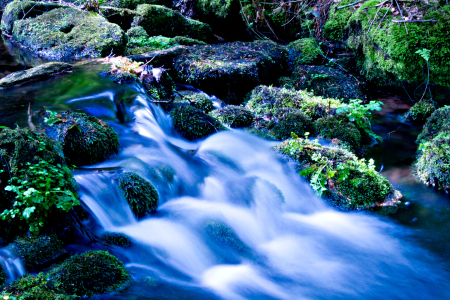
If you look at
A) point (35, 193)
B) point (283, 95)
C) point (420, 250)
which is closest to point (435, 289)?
point (420, 250)

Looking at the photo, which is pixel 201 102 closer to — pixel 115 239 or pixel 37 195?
pixel 115 239

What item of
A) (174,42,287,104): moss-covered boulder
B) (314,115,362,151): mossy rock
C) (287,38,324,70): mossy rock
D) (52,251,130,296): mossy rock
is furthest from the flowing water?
(287,38,324,70): mossy rock

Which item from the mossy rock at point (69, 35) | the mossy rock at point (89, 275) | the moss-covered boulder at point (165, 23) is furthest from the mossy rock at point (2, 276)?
the moss-covered boulder at point (165, 23)

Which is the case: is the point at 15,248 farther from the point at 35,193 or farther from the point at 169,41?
the point at 169,41

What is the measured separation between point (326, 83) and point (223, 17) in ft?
18.9

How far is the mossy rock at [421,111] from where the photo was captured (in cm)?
698

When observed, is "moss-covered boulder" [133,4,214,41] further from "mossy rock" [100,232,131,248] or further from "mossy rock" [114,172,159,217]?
"mossy rock" [100,232,131,248]

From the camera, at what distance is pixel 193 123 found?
595 cm

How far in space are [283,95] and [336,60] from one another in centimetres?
320

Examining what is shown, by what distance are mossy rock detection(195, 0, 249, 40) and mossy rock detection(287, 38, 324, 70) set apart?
3.42m

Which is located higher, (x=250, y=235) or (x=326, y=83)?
(x=326, y=83)

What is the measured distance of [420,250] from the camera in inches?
148

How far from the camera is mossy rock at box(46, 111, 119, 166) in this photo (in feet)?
13.8

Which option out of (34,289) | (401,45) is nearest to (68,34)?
(34,289)
